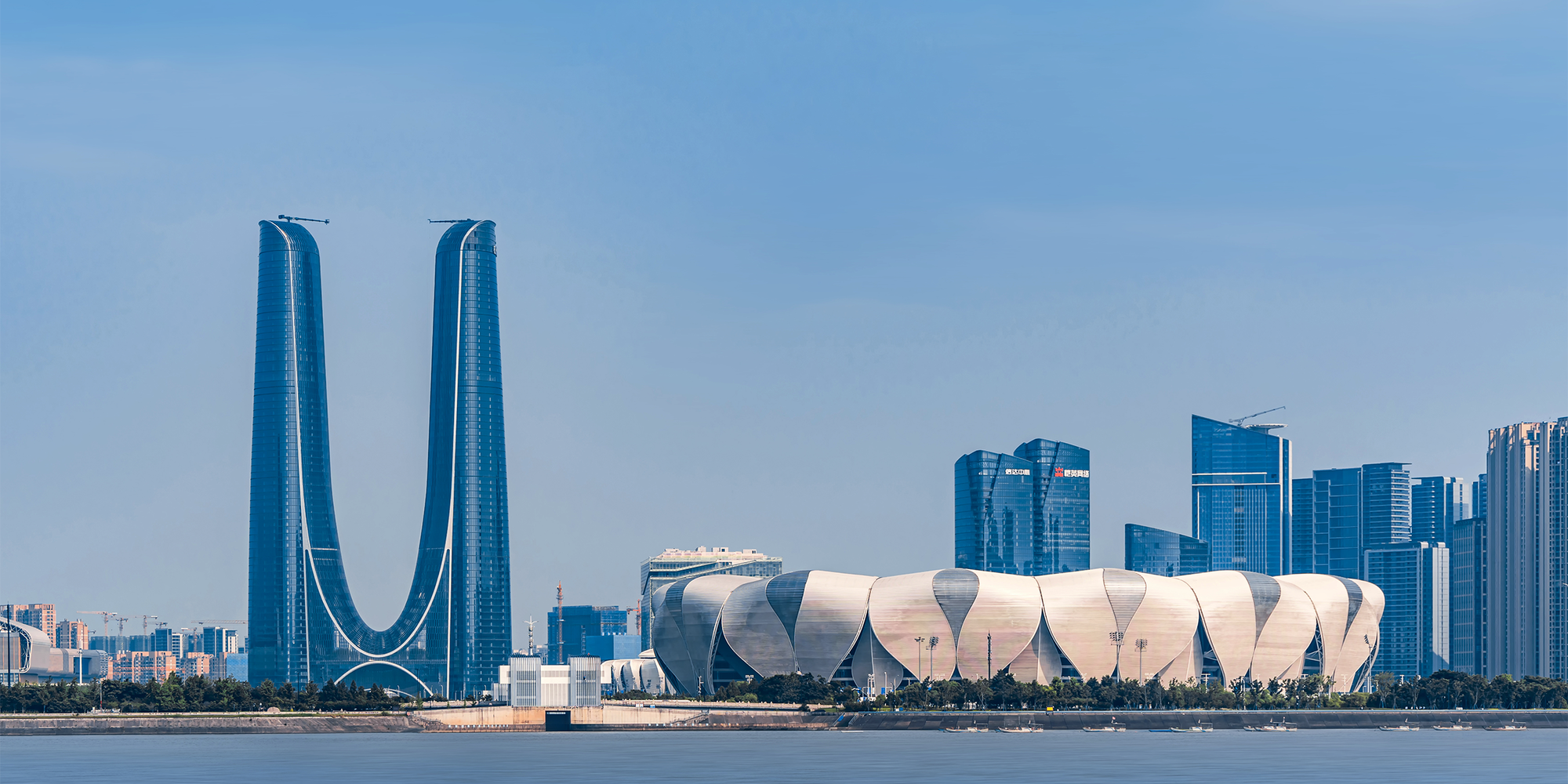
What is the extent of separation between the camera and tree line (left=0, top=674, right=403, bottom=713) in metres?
169

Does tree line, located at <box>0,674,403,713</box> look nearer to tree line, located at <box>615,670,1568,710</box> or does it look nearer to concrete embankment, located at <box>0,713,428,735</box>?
concrete embankment, located at <box>0,713,428,735</box>

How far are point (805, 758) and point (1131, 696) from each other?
7852cm

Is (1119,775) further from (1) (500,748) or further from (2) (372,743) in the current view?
(2) (372,743)

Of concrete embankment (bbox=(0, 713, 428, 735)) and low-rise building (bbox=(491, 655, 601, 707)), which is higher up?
low-rise building (bbox=(491, 655, 601, 707))

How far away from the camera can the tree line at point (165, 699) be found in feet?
554

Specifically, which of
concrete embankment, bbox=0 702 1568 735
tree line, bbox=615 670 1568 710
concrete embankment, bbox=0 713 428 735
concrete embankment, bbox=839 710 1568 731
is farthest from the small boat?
concrete embankment, bbox=0 713 428 735

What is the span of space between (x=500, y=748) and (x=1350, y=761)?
5525 centimetres

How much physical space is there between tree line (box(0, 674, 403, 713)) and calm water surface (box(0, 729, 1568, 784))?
7.40m

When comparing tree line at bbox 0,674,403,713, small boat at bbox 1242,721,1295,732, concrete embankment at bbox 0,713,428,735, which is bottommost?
small boat at bbox 1242,721,1295,732

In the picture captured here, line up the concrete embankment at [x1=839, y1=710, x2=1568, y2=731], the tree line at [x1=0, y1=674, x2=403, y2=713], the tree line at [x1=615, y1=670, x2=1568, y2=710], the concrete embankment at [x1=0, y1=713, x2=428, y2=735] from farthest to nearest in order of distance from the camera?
the tree line at [x1=615, y1=670, x2=1568, y2=710] → the concrete embankment at [x1=839, y1=710, x2=1568, y2=731] → the tree line at [x1=0, y1=674, x2=403, y2=713] → the concrete embankment at [x1=0, y1=713, x2=428, y2=735]

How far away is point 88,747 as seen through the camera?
5354 inches

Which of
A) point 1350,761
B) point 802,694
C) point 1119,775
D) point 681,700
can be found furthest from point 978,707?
point 1119,775

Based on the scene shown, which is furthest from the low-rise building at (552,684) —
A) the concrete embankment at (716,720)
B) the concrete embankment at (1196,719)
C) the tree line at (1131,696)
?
the concrete embankment at (1196,719)

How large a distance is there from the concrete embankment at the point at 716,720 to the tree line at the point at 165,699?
2.65 m
